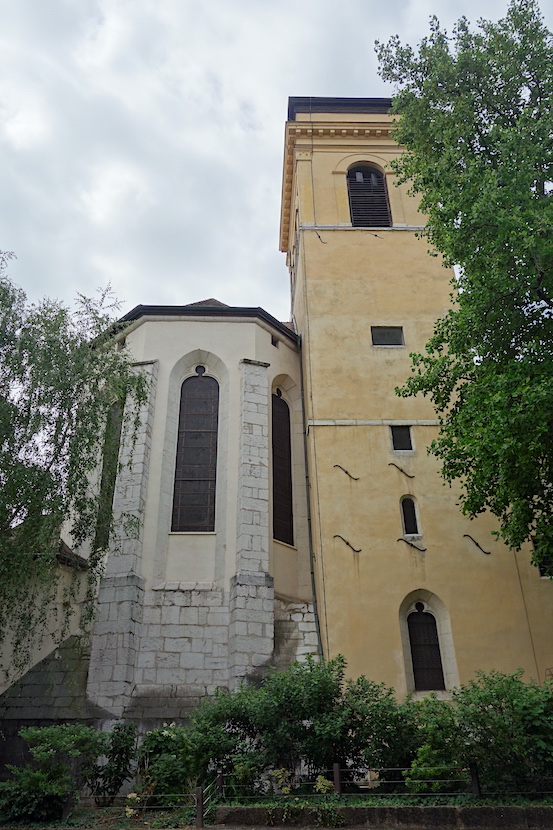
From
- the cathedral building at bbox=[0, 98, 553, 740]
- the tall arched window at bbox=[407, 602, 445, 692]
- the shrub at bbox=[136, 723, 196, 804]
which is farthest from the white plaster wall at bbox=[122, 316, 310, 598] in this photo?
the shrub at bbox=[136, 723, 196, 804]

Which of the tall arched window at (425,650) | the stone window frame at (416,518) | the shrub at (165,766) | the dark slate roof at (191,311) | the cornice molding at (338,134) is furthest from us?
the cornice molding at (338,134)

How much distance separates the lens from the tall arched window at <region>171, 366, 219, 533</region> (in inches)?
575

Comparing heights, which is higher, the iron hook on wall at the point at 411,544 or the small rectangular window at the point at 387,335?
the small rectangular window at the point at 387,335

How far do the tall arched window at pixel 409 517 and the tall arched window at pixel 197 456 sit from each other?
14.1 ft

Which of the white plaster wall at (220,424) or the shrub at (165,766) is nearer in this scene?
the shrub at (165,766)

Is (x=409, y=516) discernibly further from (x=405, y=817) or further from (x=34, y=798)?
(x=34, y=798)

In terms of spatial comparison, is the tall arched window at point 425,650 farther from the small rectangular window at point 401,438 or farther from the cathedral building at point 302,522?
the small rectangular window at point 401,438

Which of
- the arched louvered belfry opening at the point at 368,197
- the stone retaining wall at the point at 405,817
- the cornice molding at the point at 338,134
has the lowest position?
the stone retaining wall at the point at 405,817

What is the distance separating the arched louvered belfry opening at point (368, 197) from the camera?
1992cm

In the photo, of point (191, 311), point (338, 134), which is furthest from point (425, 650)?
point (338, 134)

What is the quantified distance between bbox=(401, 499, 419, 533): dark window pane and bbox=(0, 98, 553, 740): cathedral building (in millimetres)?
32

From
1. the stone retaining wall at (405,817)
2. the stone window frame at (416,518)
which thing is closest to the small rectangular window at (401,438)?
the stone window frame at (416,518)

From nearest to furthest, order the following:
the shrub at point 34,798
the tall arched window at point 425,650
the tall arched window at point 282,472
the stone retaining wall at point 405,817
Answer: the stone retaining wall at point 405,817
the shrub at point 34,798
the tall arched window at point 425,650
the tall arched window at point 282,472

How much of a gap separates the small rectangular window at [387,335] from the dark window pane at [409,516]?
14.8ft
